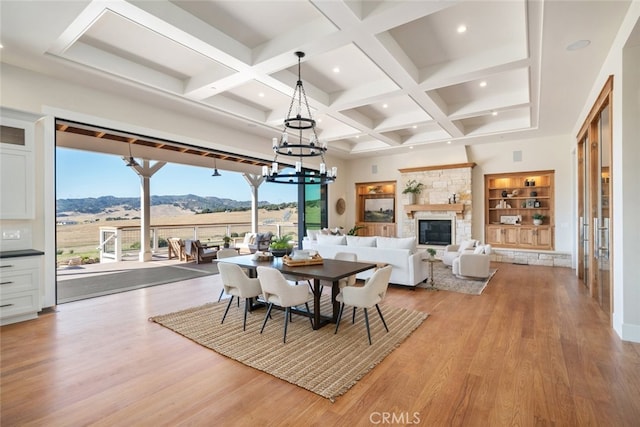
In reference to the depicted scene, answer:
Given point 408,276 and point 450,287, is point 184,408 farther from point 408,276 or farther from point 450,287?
point 450,287

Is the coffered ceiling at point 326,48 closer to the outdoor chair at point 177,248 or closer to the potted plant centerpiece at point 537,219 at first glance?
the potted plant centerpiece at point 537,219

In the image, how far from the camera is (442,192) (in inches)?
366

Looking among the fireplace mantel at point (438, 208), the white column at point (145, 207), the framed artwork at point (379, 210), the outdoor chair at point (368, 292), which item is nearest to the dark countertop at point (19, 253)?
the outdoor chair at point (368, 292)

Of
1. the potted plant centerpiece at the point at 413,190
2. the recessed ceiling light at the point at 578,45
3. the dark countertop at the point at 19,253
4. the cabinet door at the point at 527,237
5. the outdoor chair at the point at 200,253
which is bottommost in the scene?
the outdoor chair at the point at 200,253

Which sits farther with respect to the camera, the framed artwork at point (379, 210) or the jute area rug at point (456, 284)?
the framed artwork at point (379, 210)

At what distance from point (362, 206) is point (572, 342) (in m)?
8.20

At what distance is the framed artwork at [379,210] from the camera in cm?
1058

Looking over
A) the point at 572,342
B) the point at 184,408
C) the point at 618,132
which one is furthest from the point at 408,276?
the point at 184,408

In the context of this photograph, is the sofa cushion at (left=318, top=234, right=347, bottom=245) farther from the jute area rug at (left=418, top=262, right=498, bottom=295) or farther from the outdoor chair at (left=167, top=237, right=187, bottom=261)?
the outdoor chair at (left=167, top=237, right=187, bottom=261)

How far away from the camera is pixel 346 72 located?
479 centimetres

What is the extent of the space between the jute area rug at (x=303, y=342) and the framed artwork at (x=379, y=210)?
646 cm

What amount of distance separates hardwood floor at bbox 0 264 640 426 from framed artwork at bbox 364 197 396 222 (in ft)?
21.6

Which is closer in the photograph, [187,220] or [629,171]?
[629,171]

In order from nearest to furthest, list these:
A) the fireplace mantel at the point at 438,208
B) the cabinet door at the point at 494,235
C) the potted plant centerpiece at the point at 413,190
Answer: the cabinet door at the point at 494,235 < the fireplace mantel at the point at 438,208 < the potted plant centerpiece at the point at 413,190
